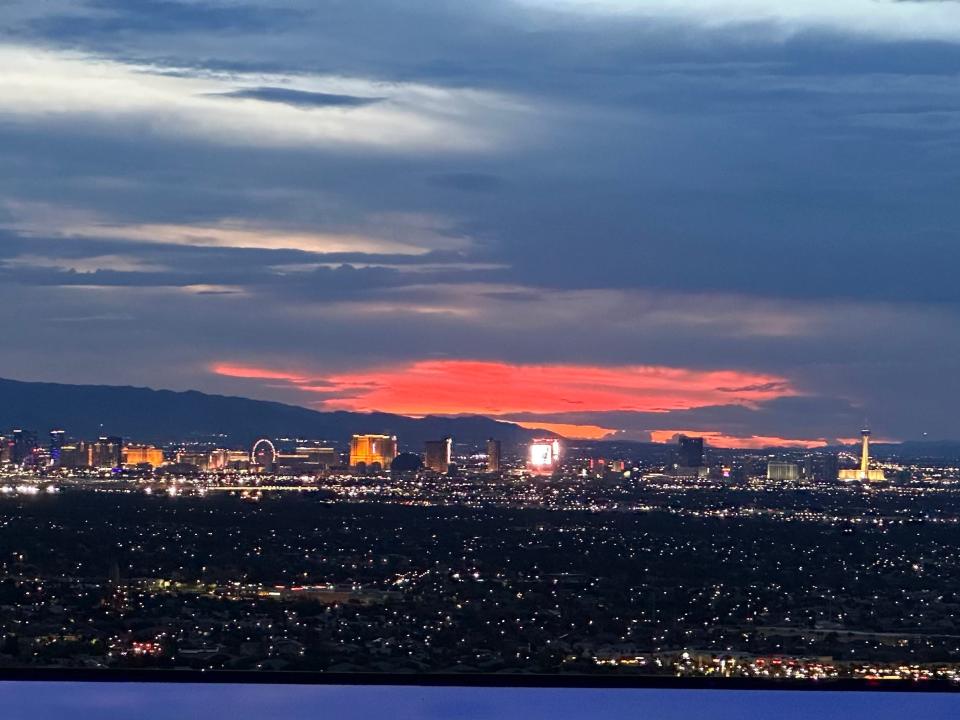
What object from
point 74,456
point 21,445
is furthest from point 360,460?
point 21,445

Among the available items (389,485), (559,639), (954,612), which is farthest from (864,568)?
(389,485)

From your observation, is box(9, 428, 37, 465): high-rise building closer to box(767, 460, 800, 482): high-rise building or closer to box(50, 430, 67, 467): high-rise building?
box(50, 430, 67, 467): high-rise building

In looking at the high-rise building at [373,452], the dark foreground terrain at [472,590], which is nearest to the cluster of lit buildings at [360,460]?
the high-rise building at [373,452]

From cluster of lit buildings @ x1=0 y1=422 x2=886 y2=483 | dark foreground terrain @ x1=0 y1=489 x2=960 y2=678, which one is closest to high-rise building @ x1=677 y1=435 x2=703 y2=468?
cluster of lit buildings @ x1=0 y1=422 x2=886 y2=483

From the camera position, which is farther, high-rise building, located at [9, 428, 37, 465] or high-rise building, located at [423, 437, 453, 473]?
high-rise building, located at [423, 437, 453, 473]

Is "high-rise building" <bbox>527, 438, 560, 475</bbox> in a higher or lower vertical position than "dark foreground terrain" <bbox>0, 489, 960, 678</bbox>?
higher

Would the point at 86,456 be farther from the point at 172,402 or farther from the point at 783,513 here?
the point at 783,513
